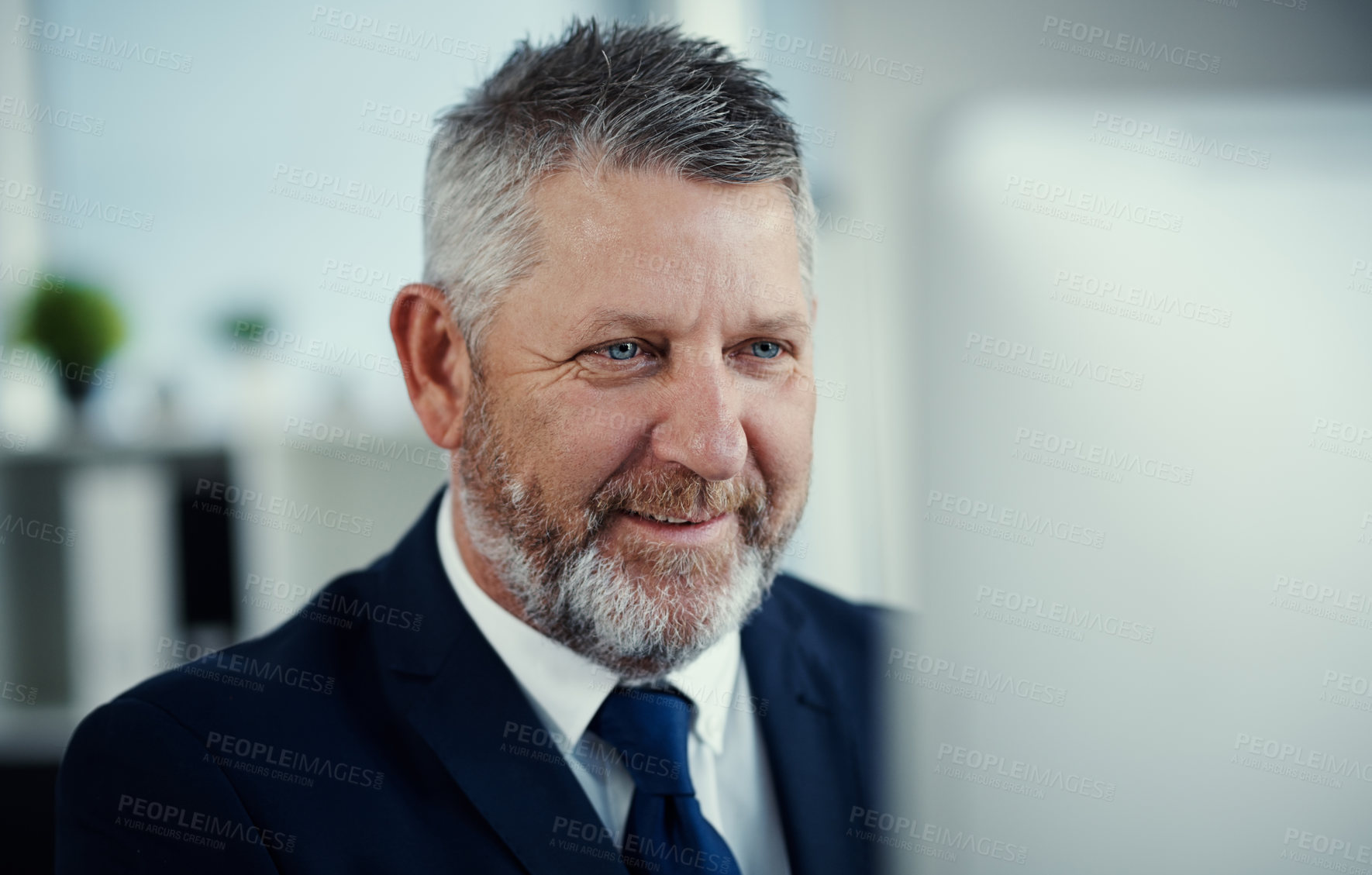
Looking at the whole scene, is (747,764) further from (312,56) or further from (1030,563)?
(312,56)

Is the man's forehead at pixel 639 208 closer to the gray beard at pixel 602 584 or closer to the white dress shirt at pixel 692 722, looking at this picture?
the gray beard at pixel 602 584

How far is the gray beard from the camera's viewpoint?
1.00 meters

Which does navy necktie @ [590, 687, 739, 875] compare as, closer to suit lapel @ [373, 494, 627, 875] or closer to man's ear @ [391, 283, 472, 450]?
suit lapel @ [373, 494, 627, 875]

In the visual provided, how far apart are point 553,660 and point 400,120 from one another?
1.15 m

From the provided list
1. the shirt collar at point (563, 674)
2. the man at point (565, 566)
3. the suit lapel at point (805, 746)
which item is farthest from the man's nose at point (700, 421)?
the suit lapel at point (805, 746)

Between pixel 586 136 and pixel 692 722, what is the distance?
0.68 meters

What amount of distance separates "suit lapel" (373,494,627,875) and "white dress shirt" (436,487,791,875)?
1.0 inches

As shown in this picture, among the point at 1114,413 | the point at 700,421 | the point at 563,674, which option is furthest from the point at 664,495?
the point at 1114,413

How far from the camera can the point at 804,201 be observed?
1077mm

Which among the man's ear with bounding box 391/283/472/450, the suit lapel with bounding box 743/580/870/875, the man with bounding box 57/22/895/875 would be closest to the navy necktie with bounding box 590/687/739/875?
the man with bounding box 57/22/895/875

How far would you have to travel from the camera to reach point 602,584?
998mm

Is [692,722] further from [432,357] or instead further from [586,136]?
[586,136]

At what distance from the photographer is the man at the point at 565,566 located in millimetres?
923

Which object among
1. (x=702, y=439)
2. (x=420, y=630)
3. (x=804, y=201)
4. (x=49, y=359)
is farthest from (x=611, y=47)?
(x=49, y=359)
